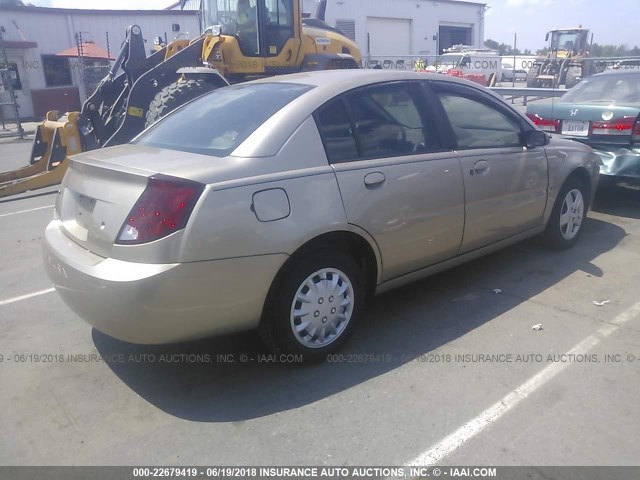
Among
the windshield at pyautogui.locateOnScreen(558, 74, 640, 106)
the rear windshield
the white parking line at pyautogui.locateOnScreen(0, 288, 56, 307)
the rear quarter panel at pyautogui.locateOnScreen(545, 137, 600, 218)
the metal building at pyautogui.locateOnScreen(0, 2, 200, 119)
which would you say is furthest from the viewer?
the metal building at pyautogui.locateOnScreen(0, 2, 200, 119)

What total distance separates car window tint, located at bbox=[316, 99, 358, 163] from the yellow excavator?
5.35m

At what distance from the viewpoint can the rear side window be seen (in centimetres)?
343

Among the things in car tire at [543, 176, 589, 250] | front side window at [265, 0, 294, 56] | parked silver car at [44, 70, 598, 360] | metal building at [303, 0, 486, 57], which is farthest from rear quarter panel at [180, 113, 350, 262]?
metal building at [303, 0, 486, 57]

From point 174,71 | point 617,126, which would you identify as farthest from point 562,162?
point 174,71

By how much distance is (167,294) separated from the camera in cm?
276

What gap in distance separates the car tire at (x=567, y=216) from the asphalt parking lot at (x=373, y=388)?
2.10 feet

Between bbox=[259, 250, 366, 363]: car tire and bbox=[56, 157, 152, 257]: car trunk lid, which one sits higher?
bbox=[56, 157, 152, 257]: car trunk lid

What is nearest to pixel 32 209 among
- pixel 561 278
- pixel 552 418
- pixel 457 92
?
pixel 457 92

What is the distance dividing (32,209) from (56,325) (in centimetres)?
436

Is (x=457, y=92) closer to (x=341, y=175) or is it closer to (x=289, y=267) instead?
(x=341, y=175)

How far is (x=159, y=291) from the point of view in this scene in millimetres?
2744

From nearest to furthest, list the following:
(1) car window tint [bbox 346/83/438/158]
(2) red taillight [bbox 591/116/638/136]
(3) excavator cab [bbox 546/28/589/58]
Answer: (1) car window tint [bbox 346/83/438/158] → (2) red taillight [bbox 591/116/638/136] → (3) excavator cab [bbox 546/28/589/58]

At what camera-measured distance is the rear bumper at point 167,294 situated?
2754 millimetres

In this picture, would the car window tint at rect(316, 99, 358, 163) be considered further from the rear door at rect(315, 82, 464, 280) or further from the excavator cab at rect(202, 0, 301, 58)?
the excavator cab at rect(202, 0, 301, 58)
